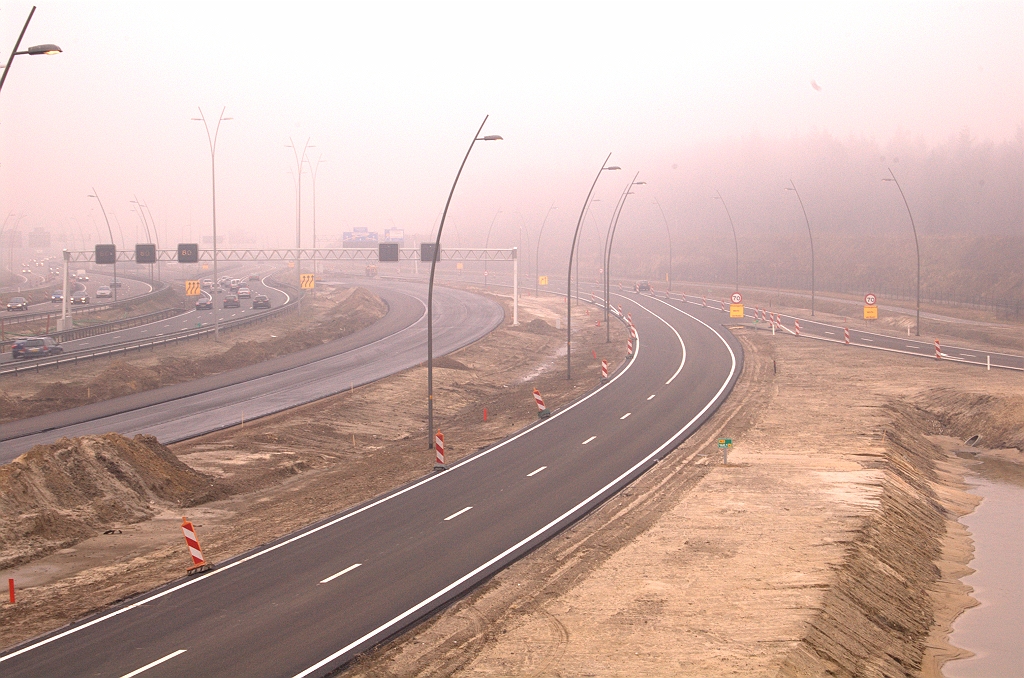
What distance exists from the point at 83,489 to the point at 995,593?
995 inches

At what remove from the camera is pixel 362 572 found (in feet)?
64.2

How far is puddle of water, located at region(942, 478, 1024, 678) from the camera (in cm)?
→ 1802

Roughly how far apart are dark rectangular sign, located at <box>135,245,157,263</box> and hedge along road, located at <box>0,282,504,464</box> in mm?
21476

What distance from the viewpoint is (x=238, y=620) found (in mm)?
16797

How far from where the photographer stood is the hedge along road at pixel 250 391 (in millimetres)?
36656

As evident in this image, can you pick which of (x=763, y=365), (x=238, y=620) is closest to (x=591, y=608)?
(x=238, y=620)

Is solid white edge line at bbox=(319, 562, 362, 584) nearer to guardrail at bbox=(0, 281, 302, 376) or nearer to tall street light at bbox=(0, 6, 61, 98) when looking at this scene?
tall street light at bbox=(0, 6, 61, 98)

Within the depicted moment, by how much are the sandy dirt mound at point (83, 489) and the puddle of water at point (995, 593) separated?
21298 millimetres

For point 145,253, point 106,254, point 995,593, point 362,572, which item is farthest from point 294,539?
point 145,253

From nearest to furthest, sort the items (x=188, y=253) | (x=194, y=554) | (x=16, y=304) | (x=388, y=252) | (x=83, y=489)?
(x=194, y=554) < (x=83, y=489) < (x=188, y=253) < (x=388, y=252) < (x=16, y=304)

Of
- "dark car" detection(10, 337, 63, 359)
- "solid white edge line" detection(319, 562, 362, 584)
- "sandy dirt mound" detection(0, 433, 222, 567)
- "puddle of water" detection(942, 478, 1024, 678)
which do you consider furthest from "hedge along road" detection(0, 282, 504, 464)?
"puddle of water" detection(942, 478, 1024, 678)

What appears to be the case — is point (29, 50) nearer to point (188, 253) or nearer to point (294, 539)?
point (294, 539)

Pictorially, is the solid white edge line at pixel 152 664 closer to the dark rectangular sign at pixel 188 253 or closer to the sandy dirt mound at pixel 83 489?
the sandy dirt mound at pixel 83 489

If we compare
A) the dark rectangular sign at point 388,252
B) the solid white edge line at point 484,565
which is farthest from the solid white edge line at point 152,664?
the dark rectangular sign at point 388,252
